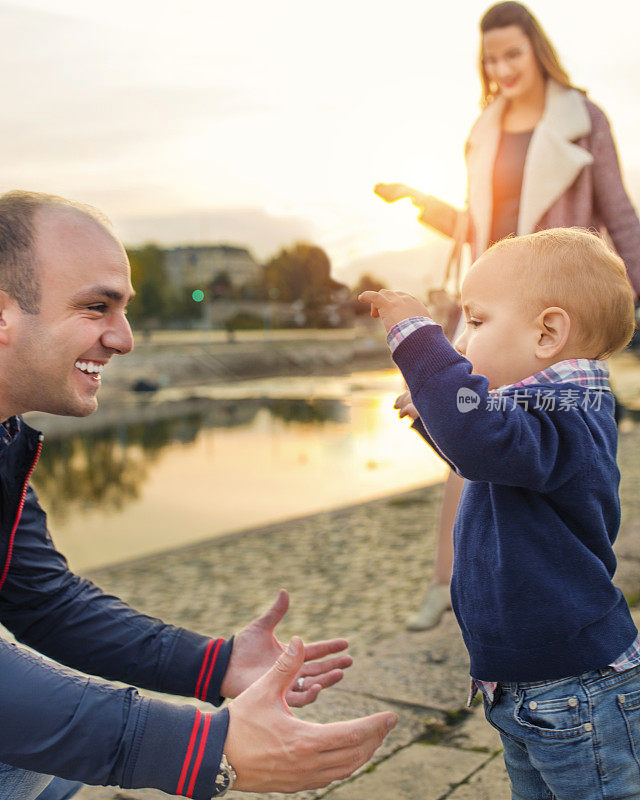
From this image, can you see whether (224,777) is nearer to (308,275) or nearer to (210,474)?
(308,275)

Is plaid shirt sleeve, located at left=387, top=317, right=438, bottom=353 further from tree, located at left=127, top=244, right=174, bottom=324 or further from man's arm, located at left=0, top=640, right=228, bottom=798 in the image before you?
tree, located at left=127, top=244, right=174, bottom=324

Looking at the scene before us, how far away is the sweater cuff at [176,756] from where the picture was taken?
1.54 metres

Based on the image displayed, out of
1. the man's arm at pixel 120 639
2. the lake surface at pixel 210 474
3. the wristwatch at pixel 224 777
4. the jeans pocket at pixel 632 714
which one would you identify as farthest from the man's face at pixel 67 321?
the lake surface at pixel 210 474

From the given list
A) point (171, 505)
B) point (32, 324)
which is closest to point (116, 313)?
point (32, 324)

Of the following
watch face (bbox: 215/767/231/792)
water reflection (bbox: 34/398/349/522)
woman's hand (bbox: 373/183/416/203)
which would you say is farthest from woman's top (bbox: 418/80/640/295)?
water reflection (bbox: 34/398/349/522)

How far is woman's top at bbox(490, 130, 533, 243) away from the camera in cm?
304

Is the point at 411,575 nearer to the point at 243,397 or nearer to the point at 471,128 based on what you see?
the point at 471,128

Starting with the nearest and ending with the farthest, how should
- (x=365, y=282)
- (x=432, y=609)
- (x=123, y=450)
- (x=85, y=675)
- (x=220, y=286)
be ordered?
(x=85, y=675) < (x=365, y=282) < (x=432, y=609) < (x=123, y=450) < (x=220, y=286)

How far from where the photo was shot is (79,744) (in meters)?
1.55

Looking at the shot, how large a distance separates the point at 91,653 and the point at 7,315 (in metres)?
0.83

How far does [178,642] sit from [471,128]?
2.08 metres

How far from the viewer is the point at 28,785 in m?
1.88

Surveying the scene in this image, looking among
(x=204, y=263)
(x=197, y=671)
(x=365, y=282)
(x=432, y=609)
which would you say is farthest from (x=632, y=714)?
(x=204, y=263)

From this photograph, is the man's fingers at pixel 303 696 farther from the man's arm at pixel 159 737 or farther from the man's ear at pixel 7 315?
the man's ear at pixel 7 315
